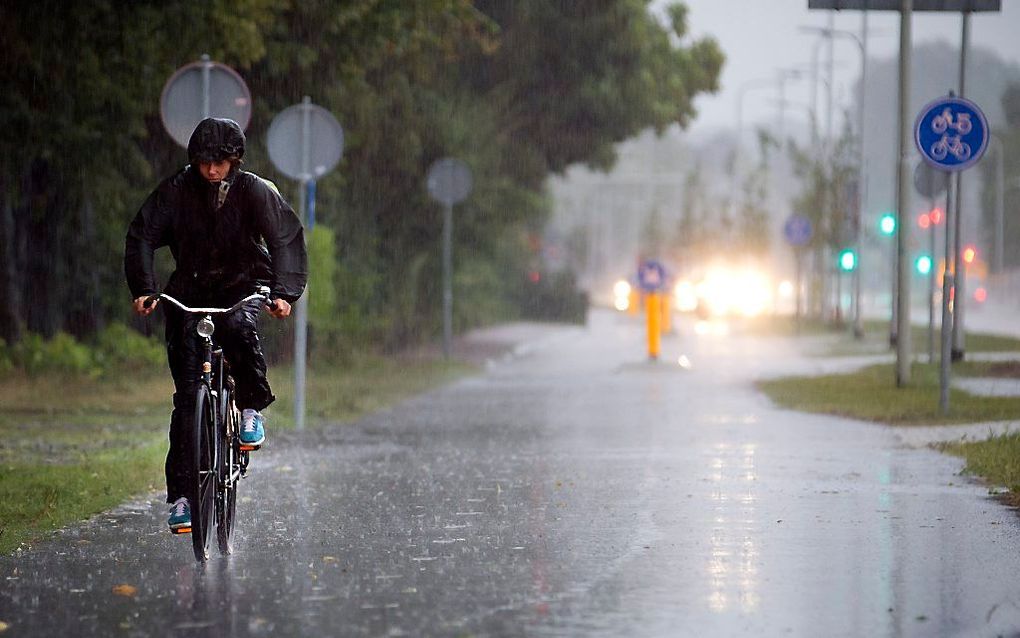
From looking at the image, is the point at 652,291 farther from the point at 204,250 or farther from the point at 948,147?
the point at 204,250

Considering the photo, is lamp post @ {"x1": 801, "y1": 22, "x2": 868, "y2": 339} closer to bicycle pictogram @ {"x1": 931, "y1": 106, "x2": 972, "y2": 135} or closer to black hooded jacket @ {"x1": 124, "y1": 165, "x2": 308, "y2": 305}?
bicycle pictogram @ {"x1": 931, "y1": 106, "x2": 972, "y2": 135}

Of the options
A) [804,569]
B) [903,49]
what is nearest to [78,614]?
[804,569]

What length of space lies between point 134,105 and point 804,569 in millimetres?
14368

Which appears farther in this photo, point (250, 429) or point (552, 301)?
point (552, 301)

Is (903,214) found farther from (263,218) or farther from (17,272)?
(263,218)

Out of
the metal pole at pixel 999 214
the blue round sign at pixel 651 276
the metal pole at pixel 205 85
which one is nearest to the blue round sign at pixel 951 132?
the metal pole at pixel 205 85

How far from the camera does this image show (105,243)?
26.1 m

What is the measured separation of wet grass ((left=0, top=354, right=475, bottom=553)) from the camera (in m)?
11.3

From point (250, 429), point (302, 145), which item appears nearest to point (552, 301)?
point (302, 145)

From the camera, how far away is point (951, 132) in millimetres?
18109

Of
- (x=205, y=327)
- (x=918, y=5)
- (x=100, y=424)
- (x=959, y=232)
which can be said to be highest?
(x=918, y=5)

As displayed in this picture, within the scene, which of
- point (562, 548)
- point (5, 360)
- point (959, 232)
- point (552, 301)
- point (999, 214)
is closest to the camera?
point (562, 548)

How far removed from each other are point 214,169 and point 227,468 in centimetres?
132

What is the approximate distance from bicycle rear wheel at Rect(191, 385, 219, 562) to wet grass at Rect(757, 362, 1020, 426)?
34.0ft
